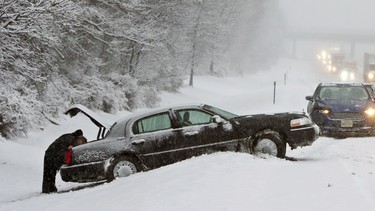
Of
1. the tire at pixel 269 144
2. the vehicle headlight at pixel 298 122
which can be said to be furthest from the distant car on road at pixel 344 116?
the tire at pixel 269 144

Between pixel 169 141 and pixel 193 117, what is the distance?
71 centimetres

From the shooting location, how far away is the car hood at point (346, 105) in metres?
13.4

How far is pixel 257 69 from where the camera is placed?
84.7 metres

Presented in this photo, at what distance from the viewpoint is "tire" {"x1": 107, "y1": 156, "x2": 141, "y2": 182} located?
952 cm

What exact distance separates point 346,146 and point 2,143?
9192mm

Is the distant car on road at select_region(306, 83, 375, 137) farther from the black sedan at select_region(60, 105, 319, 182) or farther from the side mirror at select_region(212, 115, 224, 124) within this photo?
the side mirror at select_region(212, 115, 224, 124)

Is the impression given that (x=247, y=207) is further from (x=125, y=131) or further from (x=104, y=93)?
(x=104, y=93)

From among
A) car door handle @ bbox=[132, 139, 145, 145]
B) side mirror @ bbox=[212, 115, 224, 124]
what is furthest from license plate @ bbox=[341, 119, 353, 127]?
car door handle @ bbox=[132, 139, 145, 145]

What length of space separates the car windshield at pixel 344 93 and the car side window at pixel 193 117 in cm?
617

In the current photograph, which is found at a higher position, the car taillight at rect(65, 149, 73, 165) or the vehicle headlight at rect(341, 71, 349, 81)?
the vehicle headlight at rect(341, 71, 349, 81)

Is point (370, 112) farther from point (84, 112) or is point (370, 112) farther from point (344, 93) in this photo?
point (84, 112)

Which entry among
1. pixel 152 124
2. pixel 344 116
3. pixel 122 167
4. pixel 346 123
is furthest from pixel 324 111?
pixel 122 167

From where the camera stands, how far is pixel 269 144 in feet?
31.4

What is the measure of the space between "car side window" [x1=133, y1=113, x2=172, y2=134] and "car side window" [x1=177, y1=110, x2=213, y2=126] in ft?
0.92
